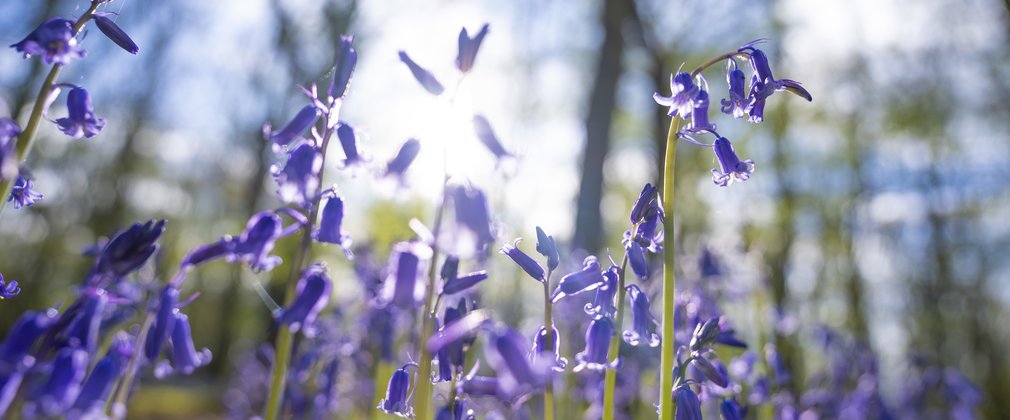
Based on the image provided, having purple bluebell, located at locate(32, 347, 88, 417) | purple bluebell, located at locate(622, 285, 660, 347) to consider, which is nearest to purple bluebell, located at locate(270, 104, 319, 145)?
purple bluebell, located at locate(32, 347, 88, 417)

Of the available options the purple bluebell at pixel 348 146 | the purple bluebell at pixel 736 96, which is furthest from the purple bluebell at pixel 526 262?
the purple bluebell at pixel 736 96

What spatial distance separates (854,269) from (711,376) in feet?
53.8

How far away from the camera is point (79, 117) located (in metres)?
1.50

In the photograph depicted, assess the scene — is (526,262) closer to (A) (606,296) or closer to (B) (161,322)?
(A) (606,296)

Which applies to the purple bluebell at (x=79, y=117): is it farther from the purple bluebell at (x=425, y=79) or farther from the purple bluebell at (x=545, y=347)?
the purple bluebell at (x=545, y=347)

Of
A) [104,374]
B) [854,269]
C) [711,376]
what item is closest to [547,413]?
[711,376]

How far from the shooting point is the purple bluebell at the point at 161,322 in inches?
53.2

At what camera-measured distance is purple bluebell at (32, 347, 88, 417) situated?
3.64 feet

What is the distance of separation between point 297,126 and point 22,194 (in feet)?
2.33

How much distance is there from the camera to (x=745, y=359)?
311 centimetres

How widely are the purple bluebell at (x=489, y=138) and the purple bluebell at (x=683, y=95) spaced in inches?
21.1

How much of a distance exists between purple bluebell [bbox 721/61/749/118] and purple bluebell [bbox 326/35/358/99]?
3.26ft

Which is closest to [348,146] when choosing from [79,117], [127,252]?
[127,252]

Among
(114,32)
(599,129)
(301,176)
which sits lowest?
(301,176)
